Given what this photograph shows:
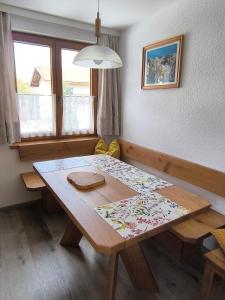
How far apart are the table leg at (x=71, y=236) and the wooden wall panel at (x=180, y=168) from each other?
3.70 feet

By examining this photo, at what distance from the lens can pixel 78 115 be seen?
3014 millimetres

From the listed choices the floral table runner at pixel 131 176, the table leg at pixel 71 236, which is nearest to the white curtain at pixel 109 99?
the floral table runner at pixel 131 176

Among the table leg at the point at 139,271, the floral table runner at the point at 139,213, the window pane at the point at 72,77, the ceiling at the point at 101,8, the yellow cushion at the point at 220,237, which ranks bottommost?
the table leg at the point at 139,271

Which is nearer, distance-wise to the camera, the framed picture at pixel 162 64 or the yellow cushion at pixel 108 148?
the framed picture at pixel 162 64

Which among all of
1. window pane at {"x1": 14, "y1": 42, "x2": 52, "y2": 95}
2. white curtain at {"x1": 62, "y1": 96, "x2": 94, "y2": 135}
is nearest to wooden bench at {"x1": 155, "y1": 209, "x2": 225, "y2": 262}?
white curtain at {"x1": 62, "y1": 96, "x2": 94, "y2": 135}

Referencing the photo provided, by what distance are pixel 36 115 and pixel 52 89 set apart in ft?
1.30

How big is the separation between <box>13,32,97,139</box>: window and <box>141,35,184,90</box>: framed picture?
814 mm

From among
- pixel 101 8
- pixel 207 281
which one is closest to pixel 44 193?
pixel 207 281

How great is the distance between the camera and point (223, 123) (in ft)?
5.98

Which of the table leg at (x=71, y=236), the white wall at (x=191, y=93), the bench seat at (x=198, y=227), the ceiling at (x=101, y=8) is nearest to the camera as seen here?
the bench seat at (x=198, y=227)

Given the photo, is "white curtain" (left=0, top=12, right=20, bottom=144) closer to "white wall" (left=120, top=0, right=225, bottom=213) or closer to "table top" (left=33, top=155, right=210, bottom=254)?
"table top" (left=33, top=155, right=210, bottom=254)

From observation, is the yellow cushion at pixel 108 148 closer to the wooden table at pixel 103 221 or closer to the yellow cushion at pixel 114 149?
the yellow cushion at pixel 114 149

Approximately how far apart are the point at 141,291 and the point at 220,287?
0.62 meters

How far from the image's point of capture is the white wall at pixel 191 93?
1840 millimetres
